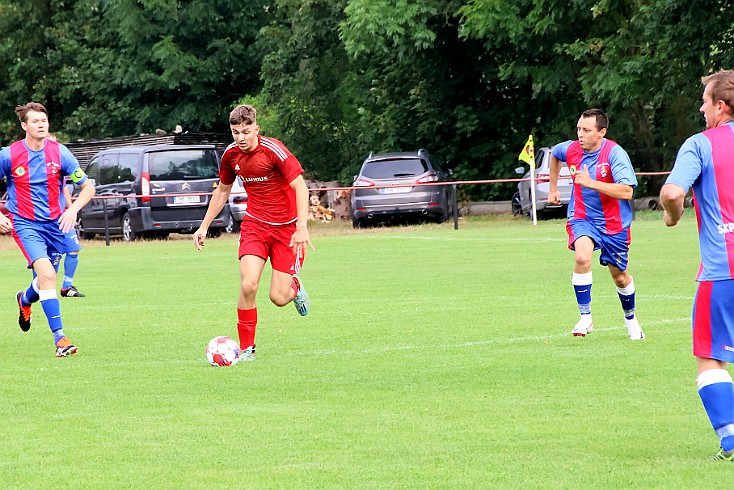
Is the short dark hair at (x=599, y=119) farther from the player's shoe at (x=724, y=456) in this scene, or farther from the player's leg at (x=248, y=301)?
the player's shoe at (x=724, y=456)

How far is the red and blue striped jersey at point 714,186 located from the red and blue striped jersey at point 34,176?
7041mm

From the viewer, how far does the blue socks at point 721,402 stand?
626cm

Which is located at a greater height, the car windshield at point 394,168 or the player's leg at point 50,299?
the player's leg at point 50,299

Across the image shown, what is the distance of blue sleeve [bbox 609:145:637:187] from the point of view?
11.0m

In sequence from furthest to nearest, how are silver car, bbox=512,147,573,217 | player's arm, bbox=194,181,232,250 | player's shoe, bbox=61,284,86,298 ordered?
silver car, bbox=512,147,573,217 < player's shoe, bbox=61,284,86,298 < player's arm, bbox=194,181,232,250

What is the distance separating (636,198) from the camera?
36.5 metres

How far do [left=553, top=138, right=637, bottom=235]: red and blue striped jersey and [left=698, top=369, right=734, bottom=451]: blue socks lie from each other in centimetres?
513

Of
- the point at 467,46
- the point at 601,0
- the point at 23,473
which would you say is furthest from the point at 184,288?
the point at 467,46

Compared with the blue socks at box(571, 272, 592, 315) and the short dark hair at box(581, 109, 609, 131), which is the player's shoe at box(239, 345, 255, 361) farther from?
the short dark hair at box(581, 109, 609, 131)

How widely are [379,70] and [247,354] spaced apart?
32.9 metres

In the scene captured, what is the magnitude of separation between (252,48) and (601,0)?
17.9 meters

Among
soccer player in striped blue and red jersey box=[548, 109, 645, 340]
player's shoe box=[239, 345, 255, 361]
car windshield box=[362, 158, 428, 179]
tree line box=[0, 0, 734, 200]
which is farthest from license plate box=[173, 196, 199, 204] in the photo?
player's shoe box=[239, 345, 255, 361]

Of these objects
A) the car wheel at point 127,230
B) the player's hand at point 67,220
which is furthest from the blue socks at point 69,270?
the car wheel at point 127,230

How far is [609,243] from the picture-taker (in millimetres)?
11484
